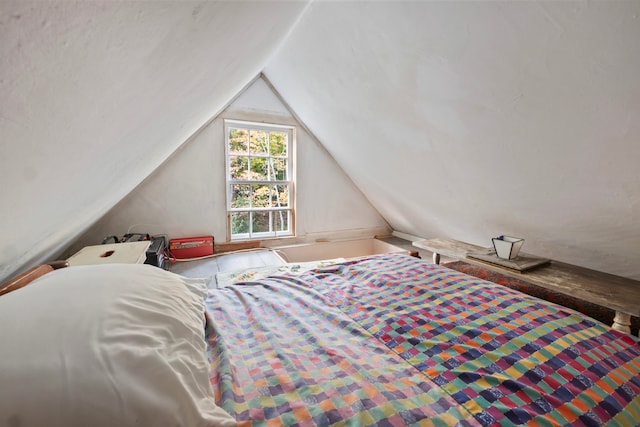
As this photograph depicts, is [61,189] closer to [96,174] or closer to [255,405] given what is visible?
[96,174]

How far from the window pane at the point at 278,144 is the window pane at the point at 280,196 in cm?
41

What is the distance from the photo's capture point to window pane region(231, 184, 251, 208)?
2.93 m

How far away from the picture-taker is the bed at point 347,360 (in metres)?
0.58

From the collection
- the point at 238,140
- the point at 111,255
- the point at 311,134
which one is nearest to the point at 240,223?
the point at 238,140

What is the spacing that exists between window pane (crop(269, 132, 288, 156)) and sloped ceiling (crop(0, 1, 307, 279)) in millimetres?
1889

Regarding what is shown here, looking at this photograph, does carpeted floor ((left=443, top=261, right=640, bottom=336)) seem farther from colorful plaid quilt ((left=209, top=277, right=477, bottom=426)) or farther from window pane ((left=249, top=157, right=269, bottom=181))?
window pane ((left=249, top=157, right=269, bottom=181))

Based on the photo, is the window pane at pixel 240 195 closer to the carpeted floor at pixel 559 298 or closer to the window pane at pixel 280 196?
the window pane at pixel 280 196

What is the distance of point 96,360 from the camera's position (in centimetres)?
54

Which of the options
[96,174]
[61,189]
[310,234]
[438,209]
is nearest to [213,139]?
[310,234]

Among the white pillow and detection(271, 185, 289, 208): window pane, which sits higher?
detection(271, 185, 289, 208): window pane

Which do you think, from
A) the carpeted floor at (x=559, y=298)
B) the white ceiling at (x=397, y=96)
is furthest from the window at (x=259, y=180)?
the carpeted floor at (x=559, y=298)

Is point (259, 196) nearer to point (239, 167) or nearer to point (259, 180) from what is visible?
point (259, 180)

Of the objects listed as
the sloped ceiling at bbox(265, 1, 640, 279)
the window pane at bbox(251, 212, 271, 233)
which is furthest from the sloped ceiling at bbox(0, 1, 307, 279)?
the window pane at bbox(251, 212, 271, 233)

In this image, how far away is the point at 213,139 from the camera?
268 cm
